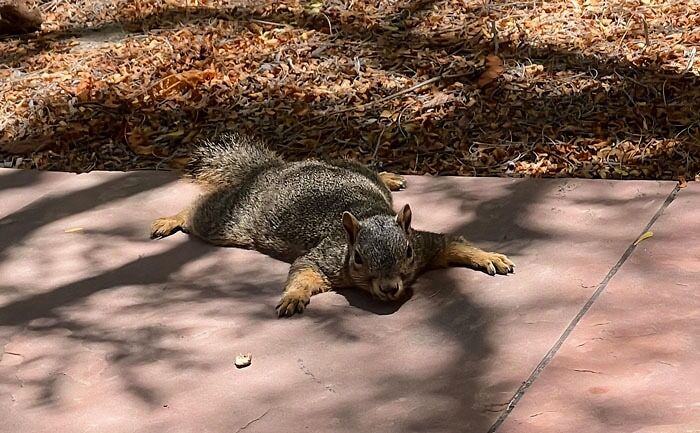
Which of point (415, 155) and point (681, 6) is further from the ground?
point (681, 6)

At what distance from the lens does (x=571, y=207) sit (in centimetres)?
450

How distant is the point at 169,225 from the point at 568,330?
2268 mm

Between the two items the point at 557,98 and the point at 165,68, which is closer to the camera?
the point at 557,98

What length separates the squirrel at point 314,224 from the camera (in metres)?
3.97

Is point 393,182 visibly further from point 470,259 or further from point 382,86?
point 382,86

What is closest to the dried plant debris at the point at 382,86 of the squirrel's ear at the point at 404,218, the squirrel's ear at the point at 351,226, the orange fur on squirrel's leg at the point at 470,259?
the orange fur on squirrel's leg at the point at 470,259

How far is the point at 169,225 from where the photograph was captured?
4.91 m

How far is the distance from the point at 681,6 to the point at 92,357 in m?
4.95

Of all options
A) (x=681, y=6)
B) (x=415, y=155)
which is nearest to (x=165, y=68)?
(x=415, y=155)

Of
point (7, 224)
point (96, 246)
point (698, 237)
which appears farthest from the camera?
point (7, 224)

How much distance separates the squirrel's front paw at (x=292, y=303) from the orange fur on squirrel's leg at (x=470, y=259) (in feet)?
1.96

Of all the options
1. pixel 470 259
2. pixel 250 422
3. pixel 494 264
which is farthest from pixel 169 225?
pixel 250 422

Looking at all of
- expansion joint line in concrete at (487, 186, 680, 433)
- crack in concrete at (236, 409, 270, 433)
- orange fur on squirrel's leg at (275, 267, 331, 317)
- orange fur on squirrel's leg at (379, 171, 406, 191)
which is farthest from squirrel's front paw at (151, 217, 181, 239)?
expansion joint line in concrete at (487, 186, 680, 433)

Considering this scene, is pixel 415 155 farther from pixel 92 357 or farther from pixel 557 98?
pixel 92 357
